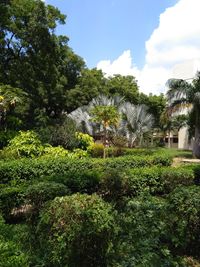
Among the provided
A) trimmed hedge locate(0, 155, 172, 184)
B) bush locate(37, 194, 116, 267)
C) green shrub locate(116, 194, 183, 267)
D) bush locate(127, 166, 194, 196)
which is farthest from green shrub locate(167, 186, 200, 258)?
trimmed hedge locate(0, 155, 172, 184)

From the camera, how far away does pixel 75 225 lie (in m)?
4.15

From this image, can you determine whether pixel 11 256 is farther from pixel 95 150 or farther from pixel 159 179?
pixel 95 150

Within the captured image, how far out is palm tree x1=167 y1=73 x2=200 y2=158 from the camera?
23250mm

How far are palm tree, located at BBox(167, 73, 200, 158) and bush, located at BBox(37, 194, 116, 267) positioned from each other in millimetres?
19934

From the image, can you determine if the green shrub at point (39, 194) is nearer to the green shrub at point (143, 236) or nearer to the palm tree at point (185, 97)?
Answer: the green shrub at point (143, 236)

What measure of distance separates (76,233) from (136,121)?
2210 centimetres

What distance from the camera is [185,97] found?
23.4 m

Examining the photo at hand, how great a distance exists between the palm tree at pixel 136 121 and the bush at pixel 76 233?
21.6 metres

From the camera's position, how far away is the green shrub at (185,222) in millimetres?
5301

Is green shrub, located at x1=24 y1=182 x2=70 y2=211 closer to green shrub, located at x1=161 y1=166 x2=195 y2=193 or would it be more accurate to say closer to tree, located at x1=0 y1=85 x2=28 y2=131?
green shrub, located at x1=161 y1=166 x2=195 y2=193

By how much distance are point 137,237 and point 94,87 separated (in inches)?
1029

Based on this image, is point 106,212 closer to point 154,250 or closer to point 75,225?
point 75,225

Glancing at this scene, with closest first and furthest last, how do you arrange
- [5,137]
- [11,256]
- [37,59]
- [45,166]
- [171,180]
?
1. [11,256]
2. [171,180]
3. [45,166]
4. [5,137]
5. [37,59]

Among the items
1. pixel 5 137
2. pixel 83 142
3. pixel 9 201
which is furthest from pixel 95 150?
pixel 9 201
